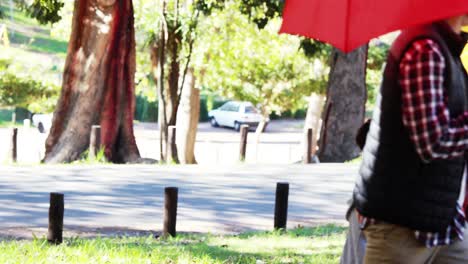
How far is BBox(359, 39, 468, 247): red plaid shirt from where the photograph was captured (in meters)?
3.77

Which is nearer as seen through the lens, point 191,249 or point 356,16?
point 356,16

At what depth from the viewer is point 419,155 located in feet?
12.5

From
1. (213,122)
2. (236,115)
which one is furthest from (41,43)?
(236,115)

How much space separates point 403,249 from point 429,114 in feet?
1.74

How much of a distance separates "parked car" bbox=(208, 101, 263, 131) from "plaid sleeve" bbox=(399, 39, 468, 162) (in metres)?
49.9

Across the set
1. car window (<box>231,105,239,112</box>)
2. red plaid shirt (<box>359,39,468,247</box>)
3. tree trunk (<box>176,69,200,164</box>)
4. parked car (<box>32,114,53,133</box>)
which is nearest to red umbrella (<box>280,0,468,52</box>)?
red plaid shirt (<box>359,39,468,247</box>)

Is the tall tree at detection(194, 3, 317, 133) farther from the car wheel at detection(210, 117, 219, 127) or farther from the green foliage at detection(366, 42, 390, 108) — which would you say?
the car wheel at detection(210, 117, 219, 127)

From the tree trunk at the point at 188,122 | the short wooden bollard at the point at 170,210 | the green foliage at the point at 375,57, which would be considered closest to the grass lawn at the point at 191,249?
the short wooden bollard at the point at 170,210

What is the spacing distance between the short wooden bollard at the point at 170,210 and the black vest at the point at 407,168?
683 centimetres

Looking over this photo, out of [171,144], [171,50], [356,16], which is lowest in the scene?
[171,144]

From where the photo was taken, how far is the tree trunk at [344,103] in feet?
78.3

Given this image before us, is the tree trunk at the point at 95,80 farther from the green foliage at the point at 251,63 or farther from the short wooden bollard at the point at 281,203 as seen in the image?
the green foliage at the point at 251,63

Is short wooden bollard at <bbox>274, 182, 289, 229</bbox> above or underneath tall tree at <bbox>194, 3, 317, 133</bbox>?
underneath

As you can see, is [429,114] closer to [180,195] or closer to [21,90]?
[180,195]
